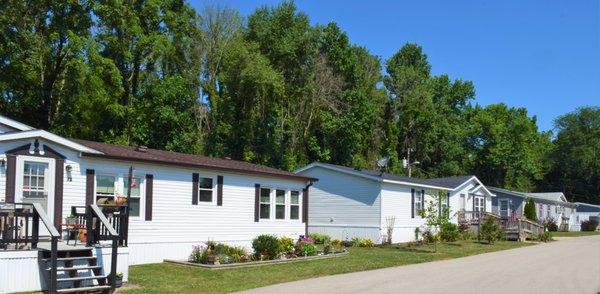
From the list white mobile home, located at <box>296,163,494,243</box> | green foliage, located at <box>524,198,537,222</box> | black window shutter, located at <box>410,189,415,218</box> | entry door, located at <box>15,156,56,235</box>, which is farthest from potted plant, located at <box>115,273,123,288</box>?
green foliage, located at <box>524,198,537,222</box>

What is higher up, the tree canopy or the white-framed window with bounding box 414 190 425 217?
the tree canopy

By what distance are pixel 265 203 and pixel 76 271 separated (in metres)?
11.0

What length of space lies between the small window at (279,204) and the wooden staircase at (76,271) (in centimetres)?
1108

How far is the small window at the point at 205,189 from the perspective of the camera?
67.0 ft

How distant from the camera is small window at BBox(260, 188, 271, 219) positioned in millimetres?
22953

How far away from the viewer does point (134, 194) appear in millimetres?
18141

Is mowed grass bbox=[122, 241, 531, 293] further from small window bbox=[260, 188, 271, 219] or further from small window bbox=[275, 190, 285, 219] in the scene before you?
small window bbox=[260, 188, 271, 219]

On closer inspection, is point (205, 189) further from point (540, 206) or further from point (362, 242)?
Answer: point (540, 206)

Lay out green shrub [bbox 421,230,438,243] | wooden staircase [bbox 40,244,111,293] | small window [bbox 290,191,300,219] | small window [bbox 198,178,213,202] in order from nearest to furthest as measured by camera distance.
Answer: wooden staircase [bbox 40,244,111,293] → small window [bbox 198,178,213,202] → small window [bbox 290,191,300,219] → green shrub [bbox 421,230,438,243]

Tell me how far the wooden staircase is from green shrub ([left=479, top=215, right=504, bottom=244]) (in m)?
22.7

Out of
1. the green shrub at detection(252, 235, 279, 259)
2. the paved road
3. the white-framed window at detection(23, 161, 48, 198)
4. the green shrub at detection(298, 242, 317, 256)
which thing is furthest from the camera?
the green shrub at detection(298, 242, 317, 256)

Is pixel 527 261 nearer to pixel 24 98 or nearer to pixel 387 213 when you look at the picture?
pixel 387 213

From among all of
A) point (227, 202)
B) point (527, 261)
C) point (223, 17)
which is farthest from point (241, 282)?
point (223, 17)

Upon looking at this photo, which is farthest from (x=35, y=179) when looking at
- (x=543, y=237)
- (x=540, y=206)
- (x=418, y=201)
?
(x=540, y=206)
